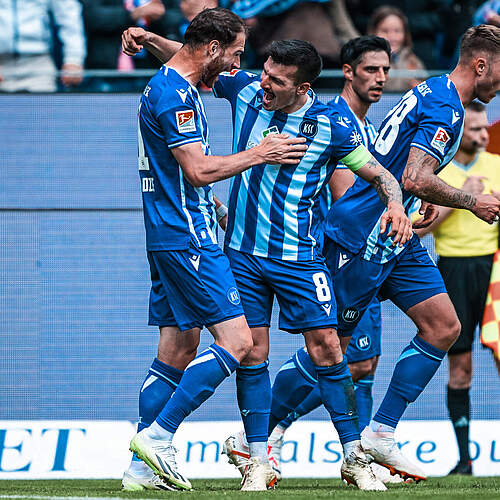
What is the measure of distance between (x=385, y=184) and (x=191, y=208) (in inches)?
37.3

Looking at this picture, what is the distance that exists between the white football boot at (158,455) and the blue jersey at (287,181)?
3.43 ft

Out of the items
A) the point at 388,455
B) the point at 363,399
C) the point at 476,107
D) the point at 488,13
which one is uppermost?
the point at 488,13

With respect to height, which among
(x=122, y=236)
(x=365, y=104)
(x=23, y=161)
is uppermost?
(x=365, y=104)

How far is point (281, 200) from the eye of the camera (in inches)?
200

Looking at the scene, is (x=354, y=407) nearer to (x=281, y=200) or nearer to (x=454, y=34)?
(x=281, y=200)

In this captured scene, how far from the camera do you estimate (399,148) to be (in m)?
5.44

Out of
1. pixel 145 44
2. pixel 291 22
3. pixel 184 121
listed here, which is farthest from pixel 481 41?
pixel 291 22

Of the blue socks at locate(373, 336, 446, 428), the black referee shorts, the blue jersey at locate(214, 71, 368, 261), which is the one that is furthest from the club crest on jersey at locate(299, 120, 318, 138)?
the black referee shorts

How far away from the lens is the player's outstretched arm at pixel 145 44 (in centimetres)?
539

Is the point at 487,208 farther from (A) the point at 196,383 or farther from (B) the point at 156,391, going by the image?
(B) the point at 156,391

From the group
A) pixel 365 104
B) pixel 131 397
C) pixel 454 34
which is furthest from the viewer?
pixel 454 34

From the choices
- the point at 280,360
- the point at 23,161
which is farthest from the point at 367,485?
the point at 23,161

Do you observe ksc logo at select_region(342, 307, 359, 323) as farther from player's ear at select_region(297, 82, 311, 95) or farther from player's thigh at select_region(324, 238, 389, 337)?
player's ear at select_region(297, 82, 311, 95)

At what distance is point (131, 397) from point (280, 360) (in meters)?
1.17
